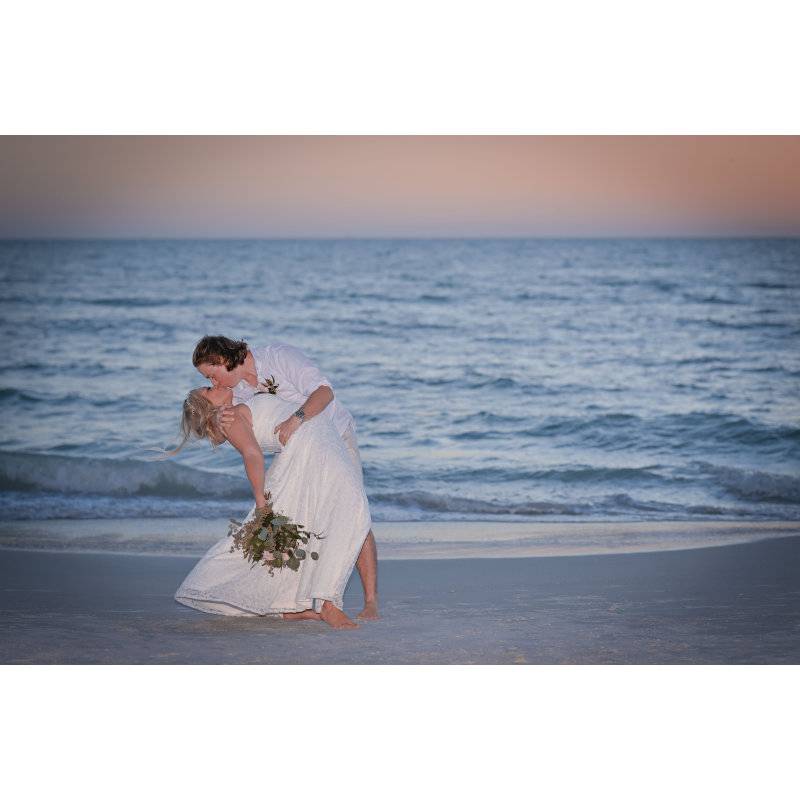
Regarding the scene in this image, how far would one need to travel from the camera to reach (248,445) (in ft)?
13.6

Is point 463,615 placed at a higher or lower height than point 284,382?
lower

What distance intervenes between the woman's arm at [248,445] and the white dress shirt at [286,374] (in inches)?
3.5

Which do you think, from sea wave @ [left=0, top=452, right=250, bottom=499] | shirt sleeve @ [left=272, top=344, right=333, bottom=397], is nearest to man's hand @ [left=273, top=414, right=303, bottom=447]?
shirt sleeve @ [left=272, top=344, right=333, bottom=397]

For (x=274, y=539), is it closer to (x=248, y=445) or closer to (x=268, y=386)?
(x=248, y=445)

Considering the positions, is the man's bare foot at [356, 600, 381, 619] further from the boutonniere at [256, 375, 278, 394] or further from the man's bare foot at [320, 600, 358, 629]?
the boutonniere at [256, 375, 278, 394]

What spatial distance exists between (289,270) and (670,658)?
12.7 m

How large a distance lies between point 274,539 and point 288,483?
0.76 feet

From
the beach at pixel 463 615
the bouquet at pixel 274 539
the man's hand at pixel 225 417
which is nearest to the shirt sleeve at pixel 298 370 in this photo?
the man's hand at pixel 225 417

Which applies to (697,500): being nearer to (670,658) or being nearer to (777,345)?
(670,658)

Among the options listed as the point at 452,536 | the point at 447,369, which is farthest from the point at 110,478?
the point at 447,369

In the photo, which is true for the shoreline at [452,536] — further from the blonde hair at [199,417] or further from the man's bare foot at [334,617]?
the blonde hair at [199,417]

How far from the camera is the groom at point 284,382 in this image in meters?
4.07

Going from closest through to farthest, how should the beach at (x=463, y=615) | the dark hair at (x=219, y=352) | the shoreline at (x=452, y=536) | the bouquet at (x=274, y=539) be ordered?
the beach at (x=463, y=615) → the dark hair at (x=219, y=352) → the bouquet at (x=274, y=539) → the shoreline at (x=452, y=536)

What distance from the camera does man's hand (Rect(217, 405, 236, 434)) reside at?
4.11 meters
